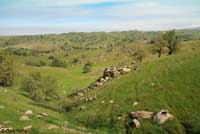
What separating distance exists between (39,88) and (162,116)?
42.7 metres

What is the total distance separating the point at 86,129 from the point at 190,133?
1546 centimetres

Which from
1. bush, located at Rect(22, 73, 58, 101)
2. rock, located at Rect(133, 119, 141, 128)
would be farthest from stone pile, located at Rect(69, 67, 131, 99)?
rock, located at Rect(133, 119, 141, 128)

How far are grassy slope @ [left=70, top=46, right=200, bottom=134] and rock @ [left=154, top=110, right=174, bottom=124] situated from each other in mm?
729

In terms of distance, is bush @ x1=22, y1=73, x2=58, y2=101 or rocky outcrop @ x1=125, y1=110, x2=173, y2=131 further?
bush @ x1=22, y1=73, x2=58, y2=101

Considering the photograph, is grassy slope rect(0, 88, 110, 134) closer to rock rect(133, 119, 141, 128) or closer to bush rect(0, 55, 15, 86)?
rock rect(133, 119, 141, 128)

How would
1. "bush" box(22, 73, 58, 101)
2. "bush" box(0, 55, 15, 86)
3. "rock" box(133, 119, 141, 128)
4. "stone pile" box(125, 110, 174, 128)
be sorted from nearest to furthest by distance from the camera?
"stone pile" box(125, 110, 174, 128) < "rock" box(133, 119, 141, 128) < "bush" box(22, 73, 58, 101) < "bush" box(0, 55, 15, 86)

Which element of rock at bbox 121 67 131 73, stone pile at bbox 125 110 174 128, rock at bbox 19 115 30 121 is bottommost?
stone pile at bbox 125 110 174 128

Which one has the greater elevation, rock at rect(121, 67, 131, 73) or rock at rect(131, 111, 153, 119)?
rock at rect(121, 67, 131, 73)

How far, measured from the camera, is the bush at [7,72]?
106 metres

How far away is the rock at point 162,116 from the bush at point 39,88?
36805mm

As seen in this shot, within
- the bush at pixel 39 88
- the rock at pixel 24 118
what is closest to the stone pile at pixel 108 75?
the bush at pixel 39 88

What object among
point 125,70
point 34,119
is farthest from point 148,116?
point 125,70

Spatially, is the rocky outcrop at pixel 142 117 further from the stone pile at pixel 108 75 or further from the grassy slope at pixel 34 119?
the stone pile at pixel 108 75

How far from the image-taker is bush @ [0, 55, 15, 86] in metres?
106
